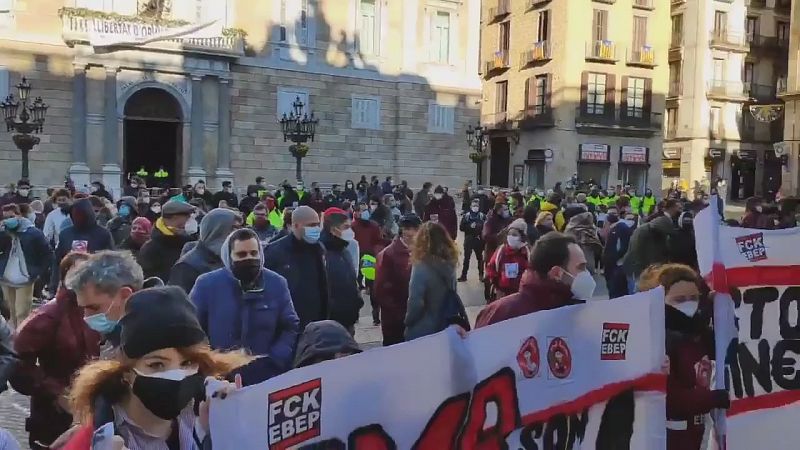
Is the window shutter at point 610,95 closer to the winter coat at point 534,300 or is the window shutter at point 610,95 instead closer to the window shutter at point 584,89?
the window shutter at point 584,89

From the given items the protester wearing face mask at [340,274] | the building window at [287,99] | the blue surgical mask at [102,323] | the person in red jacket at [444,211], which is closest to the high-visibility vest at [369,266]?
the protester wearing face mask at [340,274]

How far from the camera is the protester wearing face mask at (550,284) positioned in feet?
13.0

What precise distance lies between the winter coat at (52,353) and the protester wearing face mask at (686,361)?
2.61m

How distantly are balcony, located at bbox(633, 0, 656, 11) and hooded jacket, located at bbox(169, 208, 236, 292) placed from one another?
1594 inches

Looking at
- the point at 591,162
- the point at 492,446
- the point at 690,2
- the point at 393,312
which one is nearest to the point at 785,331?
the point at 492,446

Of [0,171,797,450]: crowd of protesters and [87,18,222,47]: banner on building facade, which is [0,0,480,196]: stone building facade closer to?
[87,18,222,47]: banner on building facade

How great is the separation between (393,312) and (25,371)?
10.9 ft

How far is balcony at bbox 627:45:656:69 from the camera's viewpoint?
41781 mm

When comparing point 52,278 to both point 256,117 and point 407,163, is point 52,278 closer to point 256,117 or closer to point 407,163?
point 256,117

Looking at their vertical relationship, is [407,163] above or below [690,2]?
below

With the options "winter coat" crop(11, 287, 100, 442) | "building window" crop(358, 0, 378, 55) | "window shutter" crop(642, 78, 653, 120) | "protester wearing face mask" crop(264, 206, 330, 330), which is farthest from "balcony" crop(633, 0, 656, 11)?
"winter coat" crop(11, 287, 100, 442)

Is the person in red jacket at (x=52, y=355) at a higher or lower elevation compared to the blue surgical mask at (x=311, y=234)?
lower

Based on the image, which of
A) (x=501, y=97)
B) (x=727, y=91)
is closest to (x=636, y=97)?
(x=501, y=97)

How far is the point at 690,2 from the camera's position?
47.3 m
